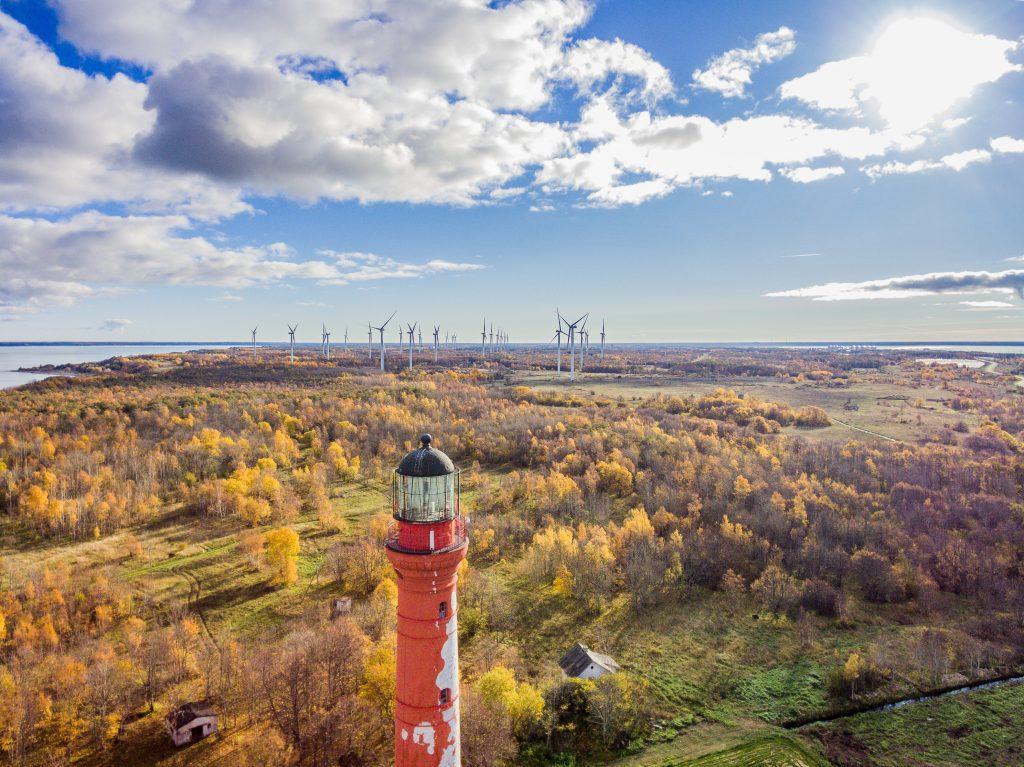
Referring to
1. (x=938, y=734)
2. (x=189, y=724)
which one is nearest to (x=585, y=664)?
(x=938, y=734)

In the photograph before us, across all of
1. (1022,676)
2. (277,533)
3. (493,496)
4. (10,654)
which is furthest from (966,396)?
(10,654)

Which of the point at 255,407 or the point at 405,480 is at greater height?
the point at 405,480

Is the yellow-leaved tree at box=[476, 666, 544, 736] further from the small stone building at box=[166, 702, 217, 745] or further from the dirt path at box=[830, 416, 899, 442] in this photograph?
the dirt path at box=[830, 416, 899, 442]

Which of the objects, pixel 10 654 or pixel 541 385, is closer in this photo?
pixel 10 654

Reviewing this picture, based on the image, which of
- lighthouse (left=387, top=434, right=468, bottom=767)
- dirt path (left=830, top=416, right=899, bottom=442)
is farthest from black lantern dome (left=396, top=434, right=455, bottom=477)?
dirt path (left=830, top=416, right=899, bottom=442)

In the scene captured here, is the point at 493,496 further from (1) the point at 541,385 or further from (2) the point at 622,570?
(1) the point at 541,385

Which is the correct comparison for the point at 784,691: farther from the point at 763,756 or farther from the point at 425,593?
the point at 425,593
